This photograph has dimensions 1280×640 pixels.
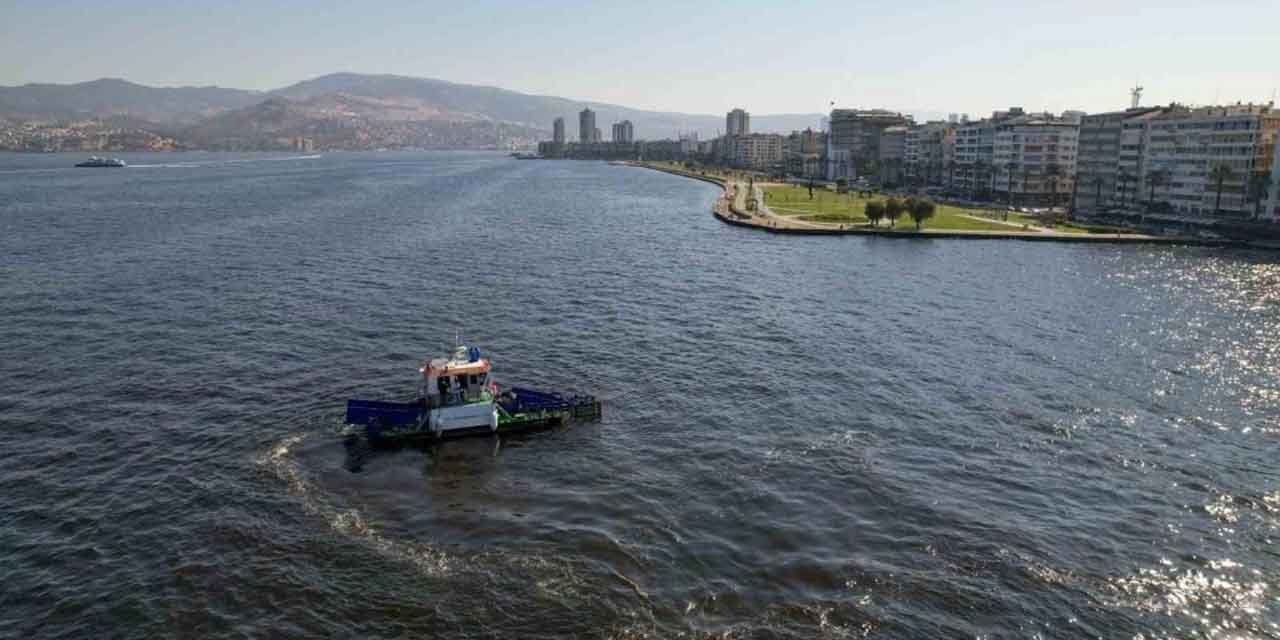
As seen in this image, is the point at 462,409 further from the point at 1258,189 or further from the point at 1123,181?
the point at 1123,181

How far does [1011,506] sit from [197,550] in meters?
28.4

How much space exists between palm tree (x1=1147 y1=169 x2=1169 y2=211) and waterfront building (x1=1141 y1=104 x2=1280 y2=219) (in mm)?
230

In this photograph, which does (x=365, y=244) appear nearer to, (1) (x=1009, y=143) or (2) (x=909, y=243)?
(2) (x=909, y=243)

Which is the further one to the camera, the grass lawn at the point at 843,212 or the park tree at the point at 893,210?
the grass lawn at the point at 843,212

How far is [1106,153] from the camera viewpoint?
14938cm

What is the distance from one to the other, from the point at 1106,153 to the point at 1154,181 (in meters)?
17.6

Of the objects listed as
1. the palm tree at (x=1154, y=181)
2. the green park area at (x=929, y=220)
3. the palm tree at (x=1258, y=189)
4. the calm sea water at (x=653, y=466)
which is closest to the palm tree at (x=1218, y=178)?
the palm tree at (x=1258, y=189)

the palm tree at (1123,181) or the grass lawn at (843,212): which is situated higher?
the palm tree at (1123,181)

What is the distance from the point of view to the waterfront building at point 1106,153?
14162 centimetres

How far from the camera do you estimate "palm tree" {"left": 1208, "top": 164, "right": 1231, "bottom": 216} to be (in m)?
119

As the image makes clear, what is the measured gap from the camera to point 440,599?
25250 mm

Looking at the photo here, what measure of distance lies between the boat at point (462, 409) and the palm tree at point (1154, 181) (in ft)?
412

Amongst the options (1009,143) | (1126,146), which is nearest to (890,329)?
(1126,146)

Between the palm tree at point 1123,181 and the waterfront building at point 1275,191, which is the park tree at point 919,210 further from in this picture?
the palm tree at point 1123,181
